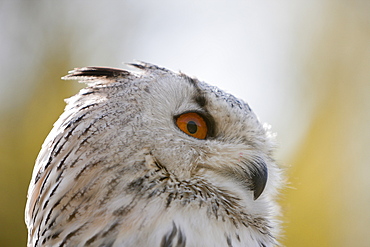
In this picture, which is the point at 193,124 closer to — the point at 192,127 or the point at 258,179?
the point at 192,127

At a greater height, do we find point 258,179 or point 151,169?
point 258,179

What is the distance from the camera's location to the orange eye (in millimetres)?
1855

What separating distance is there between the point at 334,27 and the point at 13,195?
6624 mm

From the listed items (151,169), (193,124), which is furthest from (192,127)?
(151,169)

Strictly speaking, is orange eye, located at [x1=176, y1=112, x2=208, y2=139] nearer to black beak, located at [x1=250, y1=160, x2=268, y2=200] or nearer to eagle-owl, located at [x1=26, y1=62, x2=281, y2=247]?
eagle-owl, located at [x1=26, y1=62, x2=281, y2=247]

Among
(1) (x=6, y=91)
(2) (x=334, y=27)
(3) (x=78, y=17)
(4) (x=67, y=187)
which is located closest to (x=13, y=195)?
(1) (x=6, y=91)

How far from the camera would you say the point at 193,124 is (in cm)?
187

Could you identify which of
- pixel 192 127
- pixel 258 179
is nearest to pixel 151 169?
pixel 192 127

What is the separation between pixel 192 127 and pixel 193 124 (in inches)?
0.6

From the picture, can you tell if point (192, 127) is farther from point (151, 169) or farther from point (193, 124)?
point (151, 169)

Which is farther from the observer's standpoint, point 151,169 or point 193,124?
point 193,124

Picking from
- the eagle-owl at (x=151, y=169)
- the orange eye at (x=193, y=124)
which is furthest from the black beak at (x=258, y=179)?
the orange eye at (x=193, y=124)

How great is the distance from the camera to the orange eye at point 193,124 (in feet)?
6.09

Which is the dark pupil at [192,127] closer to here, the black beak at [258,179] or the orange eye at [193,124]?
the orange eye at [193,124]
